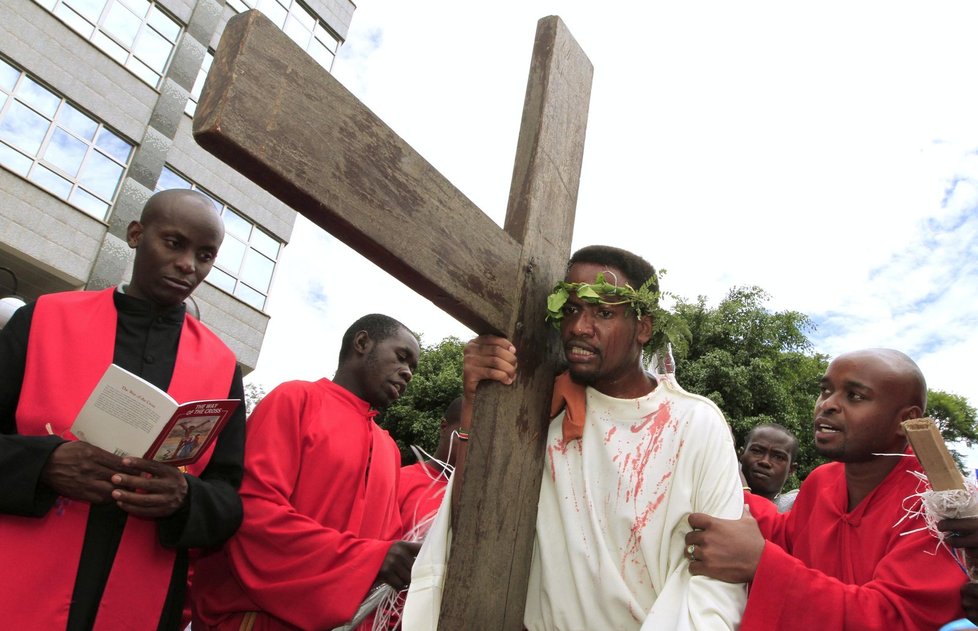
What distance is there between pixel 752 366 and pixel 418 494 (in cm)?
1499

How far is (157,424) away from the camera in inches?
80.4

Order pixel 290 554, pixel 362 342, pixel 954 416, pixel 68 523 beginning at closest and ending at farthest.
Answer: pixel 68 523, pixel 290 554, pixel 362 342, pixel 954 416

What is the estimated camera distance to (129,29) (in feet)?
47.7

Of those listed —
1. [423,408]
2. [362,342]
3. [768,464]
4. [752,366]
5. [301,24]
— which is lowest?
[362,342]

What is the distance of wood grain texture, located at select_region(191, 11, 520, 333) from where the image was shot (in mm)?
1365

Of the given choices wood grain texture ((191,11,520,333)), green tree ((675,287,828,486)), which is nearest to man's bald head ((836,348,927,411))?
wood grain texture ((191,11,520,333))

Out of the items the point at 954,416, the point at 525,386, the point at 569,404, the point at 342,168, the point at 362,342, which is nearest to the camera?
the point at 342,168

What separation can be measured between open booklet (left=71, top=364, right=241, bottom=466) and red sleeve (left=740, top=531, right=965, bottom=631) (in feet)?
5.55

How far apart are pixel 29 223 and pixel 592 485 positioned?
1333cm

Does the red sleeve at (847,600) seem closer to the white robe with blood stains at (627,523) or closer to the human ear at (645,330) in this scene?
the white robe with blood stains at (627,523)

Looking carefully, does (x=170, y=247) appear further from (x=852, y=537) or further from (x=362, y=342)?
(x=852, y=537)

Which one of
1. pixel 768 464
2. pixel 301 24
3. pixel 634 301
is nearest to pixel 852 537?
pixel 634 301

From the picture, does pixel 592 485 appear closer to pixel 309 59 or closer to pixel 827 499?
pixel 827 499

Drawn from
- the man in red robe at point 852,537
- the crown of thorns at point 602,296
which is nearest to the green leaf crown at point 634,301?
the crown of thorns at point 602,296
